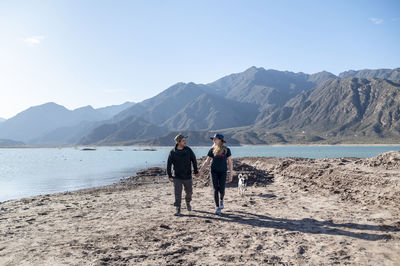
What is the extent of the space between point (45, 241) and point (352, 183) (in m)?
12.4

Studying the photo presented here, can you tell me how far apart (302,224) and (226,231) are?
7.46 feet

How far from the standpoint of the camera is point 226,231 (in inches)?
292

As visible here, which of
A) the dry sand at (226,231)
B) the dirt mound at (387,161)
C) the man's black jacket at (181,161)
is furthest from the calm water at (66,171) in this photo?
the dirt mound at (387,161)

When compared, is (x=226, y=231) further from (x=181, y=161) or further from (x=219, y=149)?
(x=181, y=161)

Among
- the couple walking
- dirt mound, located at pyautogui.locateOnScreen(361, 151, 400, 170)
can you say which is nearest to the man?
the couple walking

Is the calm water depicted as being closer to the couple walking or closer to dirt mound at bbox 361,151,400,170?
the couple walking

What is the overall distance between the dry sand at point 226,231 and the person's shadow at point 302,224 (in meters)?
0.02

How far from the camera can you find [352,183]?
41.8 ft

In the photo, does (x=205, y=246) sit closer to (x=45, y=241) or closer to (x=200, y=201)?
(x=45, y=241)

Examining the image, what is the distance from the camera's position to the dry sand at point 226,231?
5.73 m

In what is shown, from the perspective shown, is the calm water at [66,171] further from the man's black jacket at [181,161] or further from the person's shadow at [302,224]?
the person's shadow at [302,224]

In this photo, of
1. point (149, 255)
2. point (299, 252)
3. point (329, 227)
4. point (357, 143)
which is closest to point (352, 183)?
point (329, 227)

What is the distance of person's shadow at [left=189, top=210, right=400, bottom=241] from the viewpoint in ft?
22.8

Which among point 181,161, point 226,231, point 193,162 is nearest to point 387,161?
point 193,162
